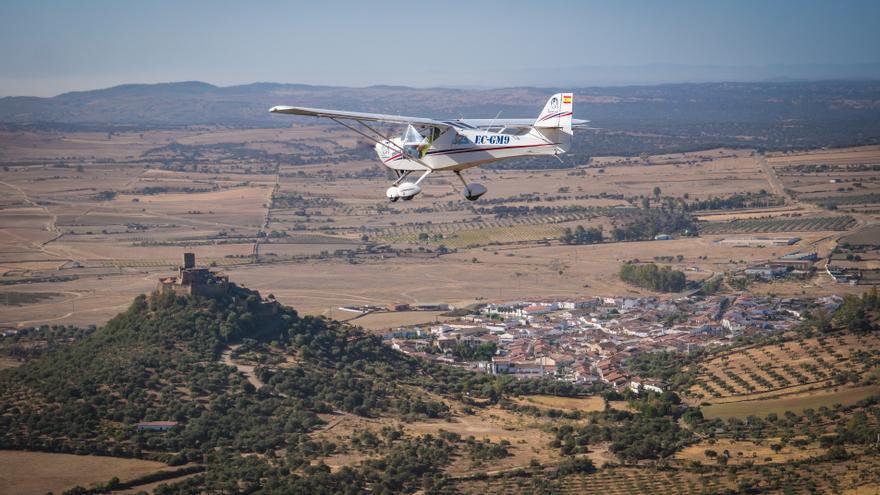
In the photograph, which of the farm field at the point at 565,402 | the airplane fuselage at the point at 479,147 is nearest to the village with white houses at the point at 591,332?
the farm field at the point at 565,402

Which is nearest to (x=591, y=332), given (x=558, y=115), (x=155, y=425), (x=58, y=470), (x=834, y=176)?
(x=155, y=425)

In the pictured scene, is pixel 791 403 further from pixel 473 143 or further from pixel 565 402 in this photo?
pixel 473 143

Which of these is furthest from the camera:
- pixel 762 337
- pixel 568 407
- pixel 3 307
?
pixel 3 307

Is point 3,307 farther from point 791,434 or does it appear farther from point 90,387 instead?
point 791,434

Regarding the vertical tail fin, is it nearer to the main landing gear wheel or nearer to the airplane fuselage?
the airplane fuselage

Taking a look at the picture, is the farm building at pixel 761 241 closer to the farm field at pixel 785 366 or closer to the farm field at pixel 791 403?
the farm field at pixel 785 366

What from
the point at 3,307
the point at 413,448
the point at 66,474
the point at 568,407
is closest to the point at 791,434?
the point at 568,407
